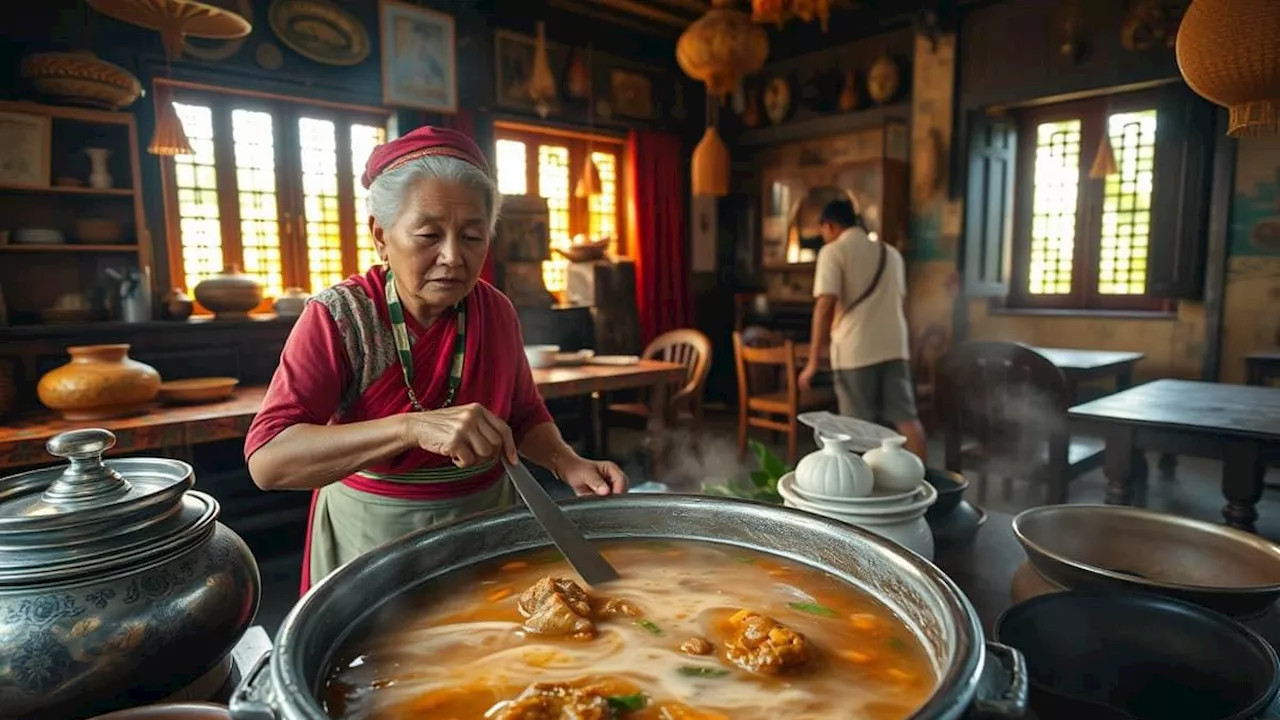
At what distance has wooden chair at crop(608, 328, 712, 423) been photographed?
17.5ft

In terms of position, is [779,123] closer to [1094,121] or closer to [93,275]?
[1094,121]

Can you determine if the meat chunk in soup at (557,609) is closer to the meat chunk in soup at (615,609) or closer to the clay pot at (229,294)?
the meat chunk in soup at (615,609)

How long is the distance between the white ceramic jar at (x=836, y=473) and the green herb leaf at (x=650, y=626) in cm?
45

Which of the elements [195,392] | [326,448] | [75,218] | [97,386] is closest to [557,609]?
[326,448]

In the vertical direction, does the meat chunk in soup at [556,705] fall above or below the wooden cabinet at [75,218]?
below

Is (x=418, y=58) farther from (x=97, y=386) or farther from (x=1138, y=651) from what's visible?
(x=1138, y=651)

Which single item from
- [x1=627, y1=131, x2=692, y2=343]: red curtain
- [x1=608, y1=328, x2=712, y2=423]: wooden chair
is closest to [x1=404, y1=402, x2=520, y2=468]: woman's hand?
[x1=608, y1=328, x2=712, y2=423]: wooden chair

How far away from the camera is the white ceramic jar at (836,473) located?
1.31 meters

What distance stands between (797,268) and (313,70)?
15.3 ft

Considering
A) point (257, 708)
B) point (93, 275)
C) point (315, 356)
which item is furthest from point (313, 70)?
point (257, 708)

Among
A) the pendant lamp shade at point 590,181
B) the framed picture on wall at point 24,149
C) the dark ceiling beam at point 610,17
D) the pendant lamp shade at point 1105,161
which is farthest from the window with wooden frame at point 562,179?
the pendant lamp shade at point 1105,161

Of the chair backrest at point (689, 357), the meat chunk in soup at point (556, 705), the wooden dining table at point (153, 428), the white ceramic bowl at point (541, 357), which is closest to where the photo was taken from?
the meat chunk in soup at point (556, 705)

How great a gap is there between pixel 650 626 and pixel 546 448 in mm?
621

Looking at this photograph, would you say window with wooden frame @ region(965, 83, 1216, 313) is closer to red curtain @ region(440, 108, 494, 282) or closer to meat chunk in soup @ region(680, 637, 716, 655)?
red curtain @ region(440, 108, 494, 282)
